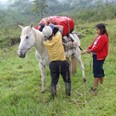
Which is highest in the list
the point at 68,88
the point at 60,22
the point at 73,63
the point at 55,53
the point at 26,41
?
the point at 60,22

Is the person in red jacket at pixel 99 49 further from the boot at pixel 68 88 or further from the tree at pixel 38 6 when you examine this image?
the tree at pixel 38 6

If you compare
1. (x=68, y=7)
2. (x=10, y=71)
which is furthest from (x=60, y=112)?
(x=68, y=7)

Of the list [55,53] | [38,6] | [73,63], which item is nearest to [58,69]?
[55,53]

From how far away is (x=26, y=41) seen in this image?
6.47m

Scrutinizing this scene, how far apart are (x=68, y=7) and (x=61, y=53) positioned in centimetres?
18017

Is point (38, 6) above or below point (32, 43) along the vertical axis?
above

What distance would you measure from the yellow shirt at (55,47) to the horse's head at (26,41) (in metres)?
0.32

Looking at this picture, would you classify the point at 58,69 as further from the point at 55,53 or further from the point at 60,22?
the point at 60,22

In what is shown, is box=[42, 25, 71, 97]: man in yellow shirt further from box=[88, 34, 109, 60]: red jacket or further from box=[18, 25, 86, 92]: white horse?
box=[88, 34, 109, 60]: red jacket

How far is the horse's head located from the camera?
638 centimetres

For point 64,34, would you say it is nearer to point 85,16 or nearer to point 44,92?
point 44,92

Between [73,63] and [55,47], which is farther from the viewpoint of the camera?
[73,63]

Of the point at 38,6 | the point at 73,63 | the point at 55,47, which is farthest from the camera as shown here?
the point at 38,6

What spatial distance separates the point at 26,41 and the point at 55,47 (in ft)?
2.16
